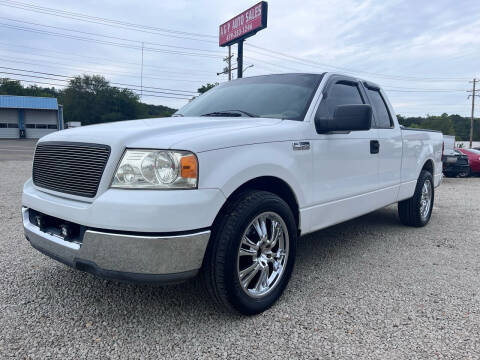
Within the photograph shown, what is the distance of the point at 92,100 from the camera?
69375mm

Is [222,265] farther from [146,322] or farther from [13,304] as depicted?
[13,304]

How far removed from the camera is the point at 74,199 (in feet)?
7.43

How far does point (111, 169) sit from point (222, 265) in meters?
0.85

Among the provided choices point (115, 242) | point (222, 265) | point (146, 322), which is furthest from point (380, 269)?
point (115, 242)

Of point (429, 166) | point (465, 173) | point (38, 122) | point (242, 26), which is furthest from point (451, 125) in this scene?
point (429, 166)

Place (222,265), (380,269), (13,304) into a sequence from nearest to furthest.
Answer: (222,265) < (13,304) < (380,269)

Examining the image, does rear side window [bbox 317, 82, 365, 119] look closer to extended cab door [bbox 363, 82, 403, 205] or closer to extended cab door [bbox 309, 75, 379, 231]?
extended cab door [bbox 309, 75, 379, 231]

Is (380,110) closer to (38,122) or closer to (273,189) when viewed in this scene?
(273,189)

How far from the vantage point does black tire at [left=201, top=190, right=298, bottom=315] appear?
2.20 m

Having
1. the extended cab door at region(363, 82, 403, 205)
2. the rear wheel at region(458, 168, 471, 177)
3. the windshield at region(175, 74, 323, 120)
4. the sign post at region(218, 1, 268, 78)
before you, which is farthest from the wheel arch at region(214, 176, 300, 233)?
the sign post at region(218, 1, 268, 78)

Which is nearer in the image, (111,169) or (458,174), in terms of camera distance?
(111,169)

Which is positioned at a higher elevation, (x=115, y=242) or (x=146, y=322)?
(x=115, y=242)

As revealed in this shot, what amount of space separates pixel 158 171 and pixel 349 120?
156 centimetres

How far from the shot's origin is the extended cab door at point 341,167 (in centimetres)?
302
